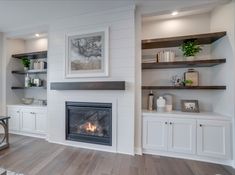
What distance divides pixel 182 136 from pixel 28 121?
145 inches

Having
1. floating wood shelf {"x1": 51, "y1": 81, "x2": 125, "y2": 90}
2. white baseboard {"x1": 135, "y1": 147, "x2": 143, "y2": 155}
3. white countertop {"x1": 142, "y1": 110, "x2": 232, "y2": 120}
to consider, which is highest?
floating wood shelf {"x1": 51, "y1": 81, "x2": 125, "y2": 90}

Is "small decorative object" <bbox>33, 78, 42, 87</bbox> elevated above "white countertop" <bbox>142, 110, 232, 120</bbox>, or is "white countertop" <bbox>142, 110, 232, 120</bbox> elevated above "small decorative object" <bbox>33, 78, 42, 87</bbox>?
"small decorative object" <bbox>33, 78, 42, 87</bbox>

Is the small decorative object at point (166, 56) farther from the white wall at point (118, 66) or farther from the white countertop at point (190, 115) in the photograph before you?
the white countertop at point (190, 115)

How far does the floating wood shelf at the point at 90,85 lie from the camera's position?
2785 millimetres

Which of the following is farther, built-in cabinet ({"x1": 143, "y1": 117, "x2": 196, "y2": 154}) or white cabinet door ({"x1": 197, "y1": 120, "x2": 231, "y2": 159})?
built-in cabinet ({"x1": 143, "y1": 117, "x2": 196, "y2": 154})

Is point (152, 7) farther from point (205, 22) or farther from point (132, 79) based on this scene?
point (132, 79)

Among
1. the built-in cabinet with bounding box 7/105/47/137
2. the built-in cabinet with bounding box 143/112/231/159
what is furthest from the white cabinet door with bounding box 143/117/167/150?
the built-in cabinet with bounding box 7/105/47/137

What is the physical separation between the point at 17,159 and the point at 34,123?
49.8 inches

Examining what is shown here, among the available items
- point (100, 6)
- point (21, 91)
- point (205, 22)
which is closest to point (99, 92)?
point (100, 6)

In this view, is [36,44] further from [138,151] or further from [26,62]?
[138,151]

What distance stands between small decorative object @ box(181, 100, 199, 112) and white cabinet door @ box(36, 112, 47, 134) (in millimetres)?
3210

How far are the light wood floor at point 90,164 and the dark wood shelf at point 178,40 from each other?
86.2 inches

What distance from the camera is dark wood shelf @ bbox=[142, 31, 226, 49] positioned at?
2598 millimetres

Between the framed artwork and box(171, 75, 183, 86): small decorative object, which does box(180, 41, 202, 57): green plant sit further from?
the framed artwork
